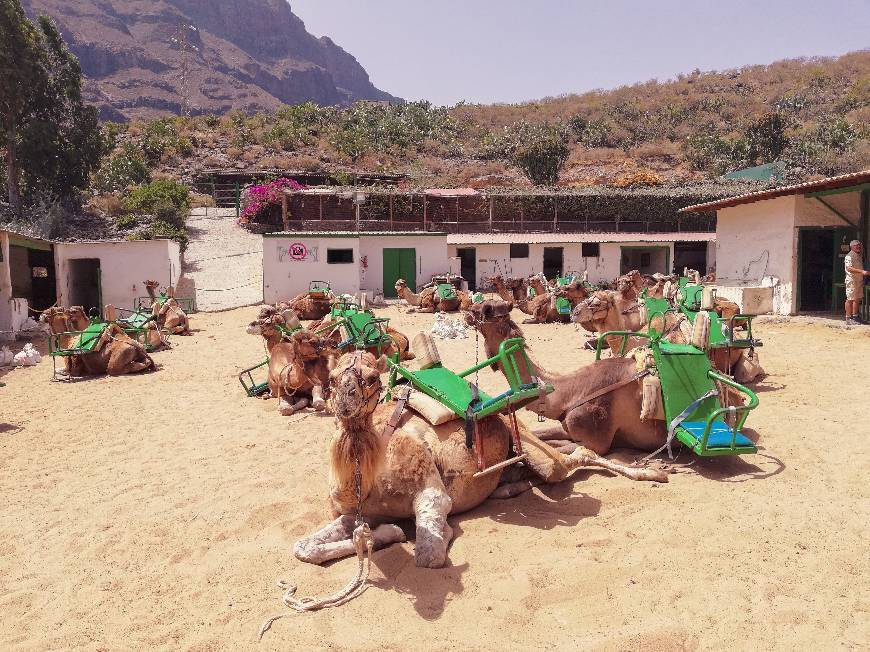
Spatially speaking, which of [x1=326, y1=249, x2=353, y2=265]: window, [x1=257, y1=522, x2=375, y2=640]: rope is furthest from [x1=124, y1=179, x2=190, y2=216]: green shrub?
[x1=257, y1=522, x2=375, y2=640]: rope

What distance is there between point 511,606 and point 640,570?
2.63 ft

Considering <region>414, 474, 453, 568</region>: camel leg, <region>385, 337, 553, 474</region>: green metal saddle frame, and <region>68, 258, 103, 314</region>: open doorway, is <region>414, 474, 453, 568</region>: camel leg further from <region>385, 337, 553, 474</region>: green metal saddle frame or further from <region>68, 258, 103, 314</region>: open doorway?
<region>68, 258, 103, 314</region>: open doorway

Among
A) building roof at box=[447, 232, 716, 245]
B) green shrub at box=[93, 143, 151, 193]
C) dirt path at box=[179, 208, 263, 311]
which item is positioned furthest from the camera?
green shrub at box=[93, 143, 151, 193]

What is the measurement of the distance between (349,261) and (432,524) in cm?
2066

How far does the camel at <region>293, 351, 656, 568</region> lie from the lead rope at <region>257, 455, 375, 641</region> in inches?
5.0

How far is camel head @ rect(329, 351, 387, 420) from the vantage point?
3.21 m

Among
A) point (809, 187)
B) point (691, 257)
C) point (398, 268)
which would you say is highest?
point (809, 187)

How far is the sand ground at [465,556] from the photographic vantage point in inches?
120

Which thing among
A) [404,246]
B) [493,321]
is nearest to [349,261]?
[404,246]

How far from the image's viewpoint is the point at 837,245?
1516 cm

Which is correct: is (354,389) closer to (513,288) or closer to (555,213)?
(513,288)

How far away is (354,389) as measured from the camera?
322 centimetres

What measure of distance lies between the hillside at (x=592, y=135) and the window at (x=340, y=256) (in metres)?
19.3

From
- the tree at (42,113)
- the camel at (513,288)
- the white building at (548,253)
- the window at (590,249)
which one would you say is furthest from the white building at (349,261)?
the tree at (42,113)
